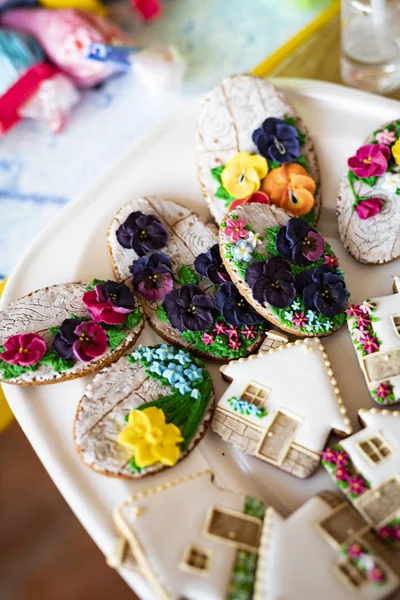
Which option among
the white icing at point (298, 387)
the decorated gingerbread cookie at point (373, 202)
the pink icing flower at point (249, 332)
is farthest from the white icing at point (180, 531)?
the decorated gingerbread cookie at point (373, 202)

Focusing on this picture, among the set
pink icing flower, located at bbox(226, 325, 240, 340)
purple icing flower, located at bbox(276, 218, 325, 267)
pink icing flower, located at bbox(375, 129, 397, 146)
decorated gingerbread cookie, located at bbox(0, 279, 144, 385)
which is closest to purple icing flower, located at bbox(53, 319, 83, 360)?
decorated gingerbread cookie, located at bbox(0, 279, 144, 385)

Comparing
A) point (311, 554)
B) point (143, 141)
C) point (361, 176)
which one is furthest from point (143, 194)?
point (311, 554)

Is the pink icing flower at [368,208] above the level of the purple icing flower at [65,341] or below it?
above

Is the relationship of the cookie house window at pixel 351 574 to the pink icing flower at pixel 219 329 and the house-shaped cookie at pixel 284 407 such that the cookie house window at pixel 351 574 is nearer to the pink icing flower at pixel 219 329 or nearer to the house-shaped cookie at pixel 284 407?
the house-shaped cookie at pixel 284 407

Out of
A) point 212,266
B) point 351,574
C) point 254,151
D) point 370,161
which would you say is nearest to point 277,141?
point 254,151

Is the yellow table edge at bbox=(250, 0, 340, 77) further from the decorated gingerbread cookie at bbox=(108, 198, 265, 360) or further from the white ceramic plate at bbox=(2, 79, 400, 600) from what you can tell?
the decorated gingerbread cookie at bbox=(108, 198, 265, 360)

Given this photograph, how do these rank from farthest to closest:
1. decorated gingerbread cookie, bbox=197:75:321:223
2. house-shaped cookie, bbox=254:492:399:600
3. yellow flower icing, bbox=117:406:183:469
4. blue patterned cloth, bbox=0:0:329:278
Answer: blue patterned cloth, bbox=0:0:329:278 < decorated gingerbread cookie, bbox=197:75:321:223 < yellow flower icing, bbox=117:406:183:469 < house-shaped cookie, bbox=254:492:399:600
